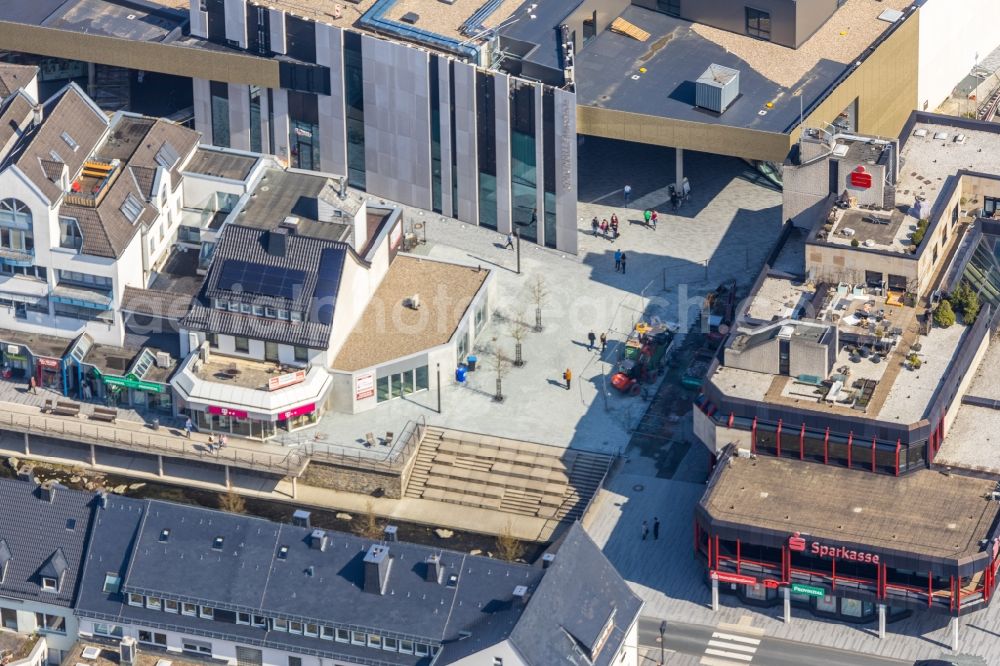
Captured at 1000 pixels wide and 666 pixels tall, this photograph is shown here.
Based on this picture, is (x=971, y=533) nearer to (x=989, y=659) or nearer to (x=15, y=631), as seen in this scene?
(x=989, y=659)

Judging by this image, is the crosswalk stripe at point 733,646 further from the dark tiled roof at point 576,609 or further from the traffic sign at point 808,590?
the dark tiled roof at point 576,609

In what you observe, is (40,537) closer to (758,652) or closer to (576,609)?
(576,609)

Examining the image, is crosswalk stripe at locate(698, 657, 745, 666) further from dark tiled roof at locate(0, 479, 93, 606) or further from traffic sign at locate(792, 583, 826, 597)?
dark tiled roof at locate(0, 479, 93, 606)

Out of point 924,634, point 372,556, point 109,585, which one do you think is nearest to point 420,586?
point 372,556

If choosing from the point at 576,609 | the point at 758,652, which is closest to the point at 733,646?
the point at 758,652

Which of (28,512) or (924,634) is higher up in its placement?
(28,512)

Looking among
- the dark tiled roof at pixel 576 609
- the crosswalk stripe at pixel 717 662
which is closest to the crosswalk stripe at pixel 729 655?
the crosswalk stripe at pixel 717 662
